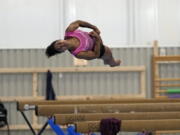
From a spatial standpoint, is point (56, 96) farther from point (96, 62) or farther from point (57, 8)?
point (57, 8)

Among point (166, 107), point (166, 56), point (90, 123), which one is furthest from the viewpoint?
point (166, 56)

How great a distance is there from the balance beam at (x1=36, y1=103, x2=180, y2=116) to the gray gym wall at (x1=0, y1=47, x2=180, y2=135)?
2987mm

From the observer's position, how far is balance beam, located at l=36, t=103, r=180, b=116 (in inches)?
186

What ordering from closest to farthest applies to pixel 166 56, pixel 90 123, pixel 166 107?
pixel 90 123 → pixel 166 107 → pixel 166 56

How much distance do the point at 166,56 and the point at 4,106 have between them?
325 centimetres

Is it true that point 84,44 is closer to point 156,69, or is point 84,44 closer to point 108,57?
point 108,57

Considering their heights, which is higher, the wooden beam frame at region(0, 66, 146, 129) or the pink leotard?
the pink leotard

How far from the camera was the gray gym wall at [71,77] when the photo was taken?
7723 millimetres

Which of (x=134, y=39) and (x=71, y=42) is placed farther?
(x=134, y=39)

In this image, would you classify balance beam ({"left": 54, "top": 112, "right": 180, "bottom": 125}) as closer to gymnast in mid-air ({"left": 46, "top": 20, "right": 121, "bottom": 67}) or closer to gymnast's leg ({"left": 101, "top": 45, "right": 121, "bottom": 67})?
gymnast in mid-air ({"left": 46, "top": 20, "right": 121, "bottom": 67})

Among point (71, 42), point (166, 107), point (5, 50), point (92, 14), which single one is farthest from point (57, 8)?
point (166, 107)

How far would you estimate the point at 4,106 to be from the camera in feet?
25.3

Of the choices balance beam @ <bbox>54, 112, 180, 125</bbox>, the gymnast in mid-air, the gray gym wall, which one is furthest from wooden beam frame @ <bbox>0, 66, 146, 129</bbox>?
balance beam @ <bbox>54, 112, 180, 125</bbox>

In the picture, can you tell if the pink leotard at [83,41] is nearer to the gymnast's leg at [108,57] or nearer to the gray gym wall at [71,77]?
the gymnast's leg at [108,57]
